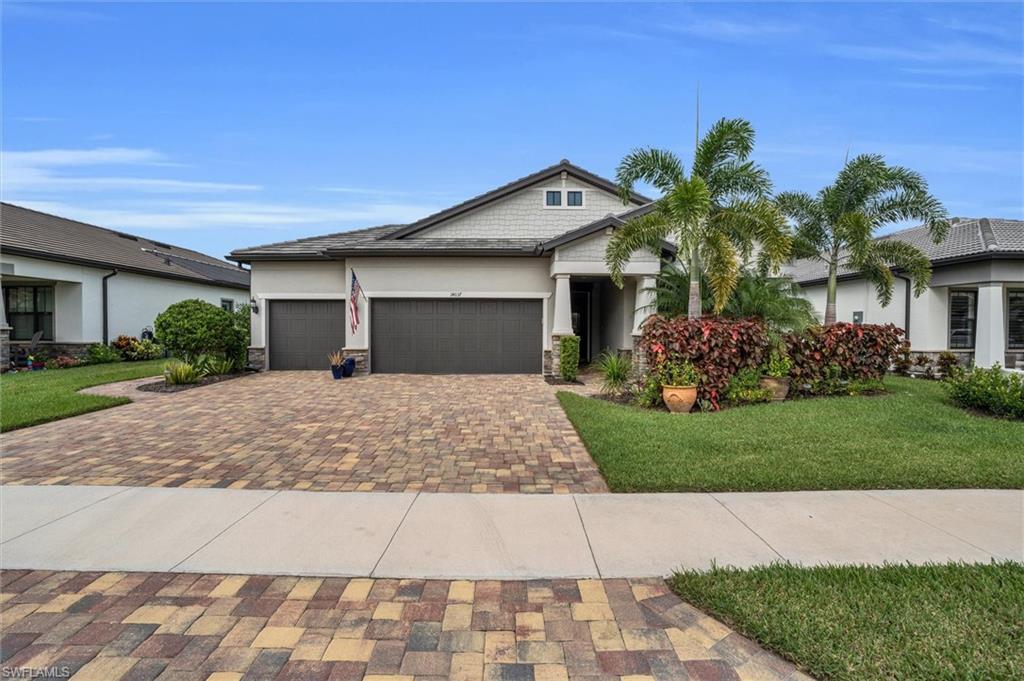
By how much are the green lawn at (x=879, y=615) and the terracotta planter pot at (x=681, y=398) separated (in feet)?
19.0

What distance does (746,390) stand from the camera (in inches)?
388

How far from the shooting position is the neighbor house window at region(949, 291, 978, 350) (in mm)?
15992

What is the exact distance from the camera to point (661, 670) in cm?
Result: 249

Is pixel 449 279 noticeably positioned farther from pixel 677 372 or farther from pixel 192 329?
pixel 677 372

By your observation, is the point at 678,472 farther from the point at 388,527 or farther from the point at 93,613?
the point at 93,613

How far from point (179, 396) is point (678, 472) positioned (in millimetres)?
10988

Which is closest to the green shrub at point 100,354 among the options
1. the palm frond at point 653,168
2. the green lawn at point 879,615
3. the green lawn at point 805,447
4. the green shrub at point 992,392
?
the green lawn at point 805,447

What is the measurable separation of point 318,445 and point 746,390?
26.2 ft

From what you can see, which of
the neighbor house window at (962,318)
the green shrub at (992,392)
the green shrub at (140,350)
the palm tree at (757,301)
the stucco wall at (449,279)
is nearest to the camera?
the green shrub at (992,392)

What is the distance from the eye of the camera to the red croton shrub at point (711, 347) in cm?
967

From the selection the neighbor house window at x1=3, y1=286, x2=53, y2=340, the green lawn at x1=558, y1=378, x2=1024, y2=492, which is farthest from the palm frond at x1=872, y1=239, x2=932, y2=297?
the neighbor house window at x1=3, y1=286, x2=53, y2=340

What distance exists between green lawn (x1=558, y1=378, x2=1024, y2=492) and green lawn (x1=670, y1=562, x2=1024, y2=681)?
1.79m

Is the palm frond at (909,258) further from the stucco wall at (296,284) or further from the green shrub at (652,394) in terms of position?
the stucco wall at (296,284)

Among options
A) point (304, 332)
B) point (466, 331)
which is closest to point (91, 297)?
point (304, 332)
